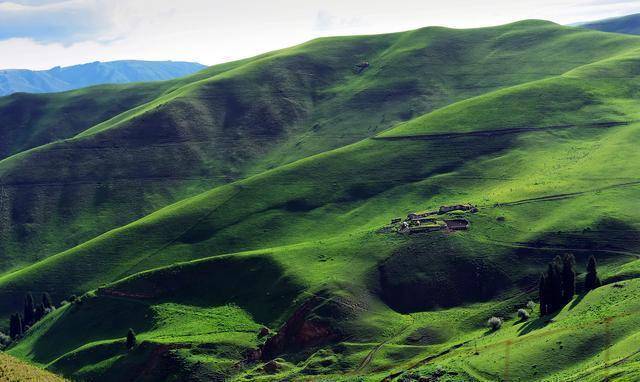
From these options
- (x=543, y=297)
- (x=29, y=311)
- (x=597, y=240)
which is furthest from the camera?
(x=29, y=311)

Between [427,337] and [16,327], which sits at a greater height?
[427,337]

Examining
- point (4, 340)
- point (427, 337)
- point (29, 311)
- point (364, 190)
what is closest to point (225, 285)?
point (427, 337)

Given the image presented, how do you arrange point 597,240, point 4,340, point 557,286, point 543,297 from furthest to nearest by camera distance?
point 4,340, point 597,240, point 543,297, point 557,286

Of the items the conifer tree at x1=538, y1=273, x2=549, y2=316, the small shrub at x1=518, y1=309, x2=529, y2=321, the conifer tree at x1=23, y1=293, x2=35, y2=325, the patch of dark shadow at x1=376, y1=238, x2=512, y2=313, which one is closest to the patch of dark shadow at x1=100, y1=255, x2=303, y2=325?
the patch of dark shadow at x1=376, y1=238, x2=512, y2=313

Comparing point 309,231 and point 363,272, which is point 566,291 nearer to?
point 363,272

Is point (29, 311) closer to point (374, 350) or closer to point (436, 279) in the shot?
point (374, 350)

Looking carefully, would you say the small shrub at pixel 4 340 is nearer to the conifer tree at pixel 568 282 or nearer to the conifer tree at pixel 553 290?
the conifer tree at pixel 553 290

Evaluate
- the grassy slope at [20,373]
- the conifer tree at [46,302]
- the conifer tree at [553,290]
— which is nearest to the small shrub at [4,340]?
the conifer tree at [46,302]

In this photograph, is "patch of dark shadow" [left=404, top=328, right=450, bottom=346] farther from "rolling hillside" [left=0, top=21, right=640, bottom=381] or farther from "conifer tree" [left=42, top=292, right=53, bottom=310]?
"conifer tree" [left=42, top=292, right=53, bottom=310]
